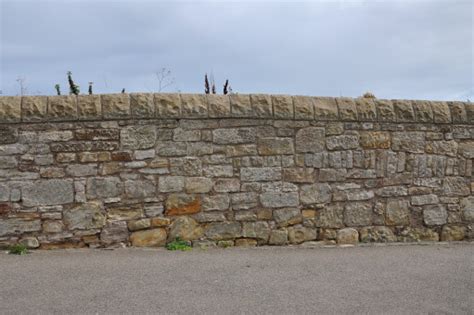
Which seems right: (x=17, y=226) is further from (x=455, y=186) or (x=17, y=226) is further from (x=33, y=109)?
(x=455, y=186)

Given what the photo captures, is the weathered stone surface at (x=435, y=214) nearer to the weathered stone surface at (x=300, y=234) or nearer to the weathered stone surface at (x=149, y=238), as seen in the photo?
the weathered stone surface at (x=300, y=234)

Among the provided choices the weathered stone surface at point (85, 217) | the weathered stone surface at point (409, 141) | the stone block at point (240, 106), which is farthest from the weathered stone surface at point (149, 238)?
the weathered stone surface at point (409, 141)

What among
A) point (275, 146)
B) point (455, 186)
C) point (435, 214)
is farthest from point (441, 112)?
point (275, 146)

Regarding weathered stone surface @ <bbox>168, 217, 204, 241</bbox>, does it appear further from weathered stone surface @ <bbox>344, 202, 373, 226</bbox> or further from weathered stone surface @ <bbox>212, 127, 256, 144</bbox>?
weathered stone surface @ <bbox>344, 202, 373, 226</bbox>

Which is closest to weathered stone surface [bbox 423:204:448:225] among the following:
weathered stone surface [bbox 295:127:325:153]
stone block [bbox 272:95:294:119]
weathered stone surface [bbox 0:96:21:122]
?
weathered stone surface [bbox 295:127:325:153]

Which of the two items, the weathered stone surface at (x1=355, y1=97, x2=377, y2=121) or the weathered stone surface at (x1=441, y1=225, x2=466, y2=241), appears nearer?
the weathered stone surface at (x1=355, y1=97, x2=377, y2=121)

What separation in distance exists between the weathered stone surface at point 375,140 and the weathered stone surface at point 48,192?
3.54m

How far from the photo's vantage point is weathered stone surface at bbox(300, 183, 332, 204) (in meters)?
5.77

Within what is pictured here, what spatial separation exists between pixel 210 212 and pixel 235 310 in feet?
6.58

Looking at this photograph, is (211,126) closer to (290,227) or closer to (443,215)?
(290,227)

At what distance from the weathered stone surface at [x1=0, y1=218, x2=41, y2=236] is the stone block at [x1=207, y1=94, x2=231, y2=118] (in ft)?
7.56

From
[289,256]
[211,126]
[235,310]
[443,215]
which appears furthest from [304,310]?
[443,215]

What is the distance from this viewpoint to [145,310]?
360cm

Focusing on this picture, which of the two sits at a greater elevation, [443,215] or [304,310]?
[443,215]
